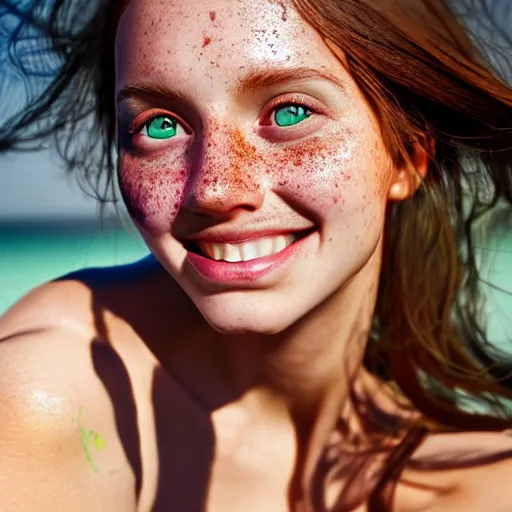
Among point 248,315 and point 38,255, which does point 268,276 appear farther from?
point 38,255

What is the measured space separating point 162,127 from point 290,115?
16 centimetres

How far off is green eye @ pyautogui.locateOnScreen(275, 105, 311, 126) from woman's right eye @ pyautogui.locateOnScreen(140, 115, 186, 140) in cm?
12

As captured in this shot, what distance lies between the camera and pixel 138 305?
124 centimetres

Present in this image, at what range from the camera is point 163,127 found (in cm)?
100

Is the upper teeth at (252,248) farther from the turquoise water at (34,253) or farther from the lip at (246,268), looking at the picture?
the turquoise water at (34,253)

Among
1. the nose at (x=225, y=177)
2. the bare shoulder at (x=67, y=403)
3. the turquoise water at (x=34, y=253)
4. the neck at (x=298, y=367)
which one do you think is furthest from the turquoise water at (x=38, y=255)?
the nose at (x=225, y=177)

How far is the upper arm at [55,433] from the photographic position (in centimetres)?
99

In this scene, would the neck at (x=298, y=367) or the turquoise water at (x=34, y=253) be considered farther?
the turquoise water at (x=34, y=253)

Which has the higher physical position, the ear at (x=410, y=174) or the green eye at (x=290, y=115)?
the green eye at (x=290, y=115)

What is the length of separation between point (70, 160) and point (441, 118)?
69 centimetres

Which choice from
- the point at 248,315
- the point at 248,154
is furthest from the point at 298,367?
the point at 248,154

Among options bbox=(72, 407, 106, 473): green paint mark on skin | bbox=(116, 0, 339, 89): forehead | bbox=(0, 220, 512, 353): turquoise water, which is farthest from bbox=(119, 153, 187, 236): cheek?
bbox=(0, 220, 512, 353): turquoise water

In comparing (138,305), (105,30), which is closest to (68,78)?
(105,30)

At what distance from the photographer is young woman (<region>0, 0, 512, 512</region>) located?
3.14ft
